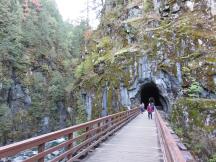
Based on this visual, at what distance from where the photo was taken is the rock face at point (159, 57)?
2719cm

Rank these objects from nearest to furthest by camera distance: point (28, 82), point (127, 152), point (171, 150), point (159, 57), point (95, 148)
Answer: point (171, 150), point (127, 152), point (95, 148), point (159, 57), point (28, 82)

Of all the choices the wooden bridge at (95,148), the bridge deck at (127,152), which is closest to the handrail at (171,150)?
the wooden bridge at (95,148)

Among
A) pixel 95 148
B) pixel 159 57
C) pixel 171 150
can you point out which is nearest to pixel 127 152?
pixel 95 148

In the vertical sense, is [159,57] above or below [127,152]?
above

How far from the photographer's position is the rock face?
89.2ft

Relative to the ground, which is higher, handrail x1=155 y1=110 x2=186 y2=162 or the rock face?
the rock face

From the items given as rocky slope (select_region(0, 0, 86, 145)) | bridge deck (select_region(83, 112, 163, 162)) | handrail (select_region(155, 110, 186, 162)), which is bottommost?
bridge deck (select_region(83, 112, 163, 162))

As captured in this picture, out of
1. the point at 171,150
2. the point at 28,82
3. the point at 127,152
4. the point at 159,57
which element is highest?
the point at 159,57

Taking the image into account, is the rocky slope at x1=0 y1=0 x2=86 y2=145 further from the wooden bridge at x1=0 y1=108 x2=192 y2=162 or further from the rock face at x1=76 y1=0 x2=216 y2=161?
the wooden bridge at x1=0 y1=108 x2=192 y2=162

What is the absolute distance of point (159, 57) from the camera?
30.6 metres

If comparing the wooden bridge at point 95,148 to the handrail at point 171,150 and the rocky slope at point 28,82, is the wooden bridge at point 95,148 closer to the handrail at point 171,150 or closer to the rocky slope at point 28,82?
the handrail at point 171,150

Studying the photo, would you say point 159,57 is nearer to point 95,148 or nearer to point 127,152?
point 95,148

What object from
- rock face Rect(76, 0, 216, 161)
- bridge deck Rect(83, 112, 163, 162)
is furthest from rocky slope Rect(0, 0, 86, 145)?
bridge deck Rect(83, 112, 163, 162)

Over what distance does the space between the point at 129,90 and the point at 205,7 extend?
449 inches
